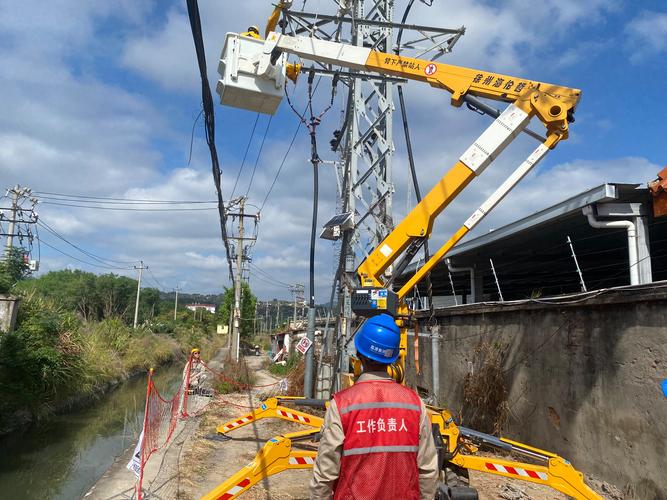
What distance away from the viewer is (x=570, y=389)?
7402mm

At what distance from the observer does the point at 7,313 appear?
1366 centimetres

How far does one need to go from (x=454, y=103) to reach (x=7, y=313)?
12.7 meters

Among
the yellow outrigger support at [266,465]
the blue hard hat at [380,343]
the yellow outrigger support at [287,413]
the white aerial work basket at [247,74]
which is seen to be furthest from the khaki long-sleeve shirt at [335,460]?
the white aerial work basket at [247,74]

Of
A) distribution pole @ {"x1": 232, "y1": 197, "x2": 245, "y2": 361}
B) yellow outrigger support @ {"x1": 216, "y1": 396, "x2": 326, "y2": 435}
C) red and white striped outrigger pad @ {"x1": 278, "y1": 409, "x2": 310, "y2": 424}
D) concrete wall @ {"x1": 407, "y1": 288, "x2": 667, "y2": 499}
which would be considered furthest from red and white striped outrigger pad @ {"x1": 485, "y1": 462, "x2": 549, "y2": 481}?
distribution pole @ {"x1": 232, "y1": 197, "x2": 245, "y2": 361}

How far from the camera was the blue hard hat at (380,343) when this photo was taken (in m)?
3.04

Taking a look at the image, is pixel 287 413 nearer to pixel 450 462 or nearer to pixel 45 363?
pixel 450 462

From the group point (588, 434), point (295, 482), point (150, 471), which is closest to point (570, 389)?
point (588, 434)

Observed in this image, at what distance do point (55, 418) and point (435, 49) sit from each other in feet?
47.5

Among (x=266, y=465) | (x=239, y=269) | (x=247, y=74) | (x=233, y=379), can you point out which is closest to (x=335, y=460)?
(x=266, y=465)

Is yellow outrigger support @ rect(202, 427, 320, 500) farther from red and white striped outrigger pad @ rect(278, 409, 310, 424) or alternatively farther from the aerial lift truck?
red and white striped outrigger pad @ rect(278, 409, 310, 424)

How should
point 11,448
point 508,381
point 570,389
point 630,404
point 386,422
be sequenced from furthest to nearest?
1. point 11,448
2. point 508,381
3. point 570,389
4. point 630,404
5. point 386,422

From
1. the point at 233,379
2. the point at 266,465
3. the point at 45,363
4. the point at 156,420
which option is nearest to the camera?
the point at 266,465

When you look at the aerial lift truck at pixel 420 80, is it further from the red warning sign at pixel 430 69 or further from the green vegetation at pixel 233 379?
the green vegetation at pixel 233 379

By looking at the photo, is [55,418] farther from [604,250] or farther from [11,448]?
[604,250]
